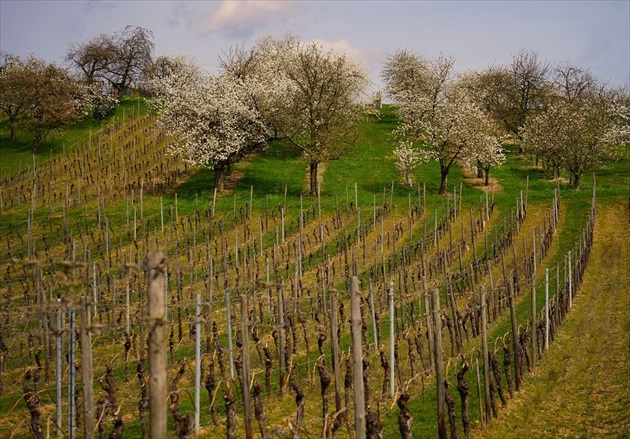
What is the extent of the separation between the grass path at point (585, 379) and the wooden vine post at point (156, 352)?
31.3ft

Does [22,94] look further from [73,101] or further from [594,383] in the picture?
[594,383]

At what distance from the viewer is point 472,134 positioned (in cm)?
4947

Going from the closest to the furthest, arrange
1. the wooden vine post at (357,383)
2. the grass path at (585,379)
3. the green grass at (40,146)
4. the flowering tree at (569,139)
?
1. the wooden vine post at (357,383)
2. the grass path at (585,379)
3. the flowering tree at (569,139)
4. the green grass at (40,146)

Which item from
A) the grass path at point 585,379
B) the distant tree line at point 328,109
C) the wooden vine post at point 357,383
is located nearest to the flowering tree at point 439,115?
the distant tree line at point 328,109

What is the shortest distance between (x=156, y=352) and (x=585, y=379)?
14862 mm

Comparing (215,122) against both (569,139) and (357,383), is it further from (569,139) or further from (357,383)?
(357,383)

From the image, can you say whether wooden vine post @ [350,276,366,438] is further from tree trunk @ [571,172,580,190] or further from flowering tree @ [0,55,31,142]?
flowering tree @ [0,55,31,142]

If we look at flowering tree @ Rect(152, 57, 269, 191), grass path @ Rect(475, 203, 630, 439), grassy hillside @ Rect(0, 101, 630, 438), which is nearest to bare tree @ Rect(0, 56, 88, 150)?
grassy hillside @ Rect(0, 101, 630, 438)

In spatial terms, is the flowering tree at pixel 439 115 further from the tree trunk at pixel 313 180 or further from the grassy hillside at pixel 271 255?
the tree trunk at pixel 313 180

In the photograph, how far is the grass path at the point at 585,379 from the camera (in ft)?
48.6

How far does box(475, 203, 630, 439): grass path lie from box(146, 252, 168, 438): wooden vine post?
9.55 m

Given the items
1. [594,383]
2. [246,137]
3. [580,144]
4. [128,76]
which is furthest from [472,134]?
[128,76]

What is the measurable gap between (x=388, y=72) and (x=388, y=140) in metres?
23.3

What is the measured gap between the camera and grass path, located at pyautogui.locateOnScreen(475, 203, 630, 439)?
14.8 metres
